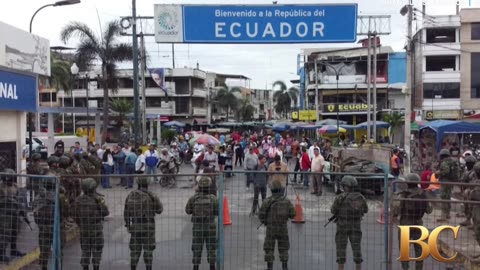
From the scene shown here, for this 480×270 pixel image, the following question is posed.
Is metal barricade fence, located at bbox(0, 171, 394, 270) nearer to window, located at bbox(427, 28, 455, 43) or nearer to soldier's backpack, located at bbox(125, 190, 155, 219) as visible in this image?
soldier's backpack, located at bbox(125, 190, 155, 219)

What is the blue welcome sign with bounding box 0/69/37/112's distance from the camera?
12.5 m

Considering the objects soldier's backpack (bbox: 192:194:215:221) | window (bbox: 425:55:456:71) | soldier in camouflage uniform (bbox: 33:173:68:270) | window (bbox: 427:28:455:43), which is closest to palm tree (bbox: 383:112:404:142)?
window (bbox: 425:55:456:71)

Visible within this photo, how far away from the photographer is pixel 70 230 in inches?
411

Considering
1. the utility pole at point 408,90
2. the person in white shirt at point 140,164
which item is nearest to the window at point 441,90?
the utility pole at point 408,90

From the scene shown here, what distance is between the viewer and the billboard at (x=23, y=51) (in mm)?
12789

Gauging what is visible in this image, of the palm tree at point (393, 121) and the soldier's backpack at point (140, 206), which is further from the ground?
the palm tree at point (393, 121)

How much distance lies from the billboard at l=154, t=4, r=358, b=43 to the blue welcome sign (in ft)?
16.1

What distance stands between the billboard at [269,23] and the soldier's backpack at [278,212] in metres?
9.06

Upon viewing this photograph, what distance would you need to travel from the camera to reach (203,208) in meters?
8.45

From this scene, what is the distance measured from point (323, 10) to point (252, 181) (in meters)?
5.80

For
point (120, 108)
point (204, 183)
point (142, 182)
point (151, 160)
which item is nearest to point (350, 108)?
point (120, 108)

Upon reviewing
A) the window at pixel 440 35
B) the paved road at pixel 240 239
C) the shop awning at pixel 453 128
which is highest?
the window at pixel 440 35

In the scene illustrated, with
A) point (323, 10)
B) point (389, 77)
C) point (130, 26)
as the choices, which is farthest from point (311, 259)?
point (389, 77)

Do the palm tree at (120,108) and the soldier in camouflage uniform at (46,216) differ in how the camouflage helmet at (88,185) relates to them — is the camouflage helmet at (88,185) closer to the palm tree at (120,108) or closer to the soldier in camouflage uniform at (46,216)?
the soldier in camouflage uniform at (46,216)
